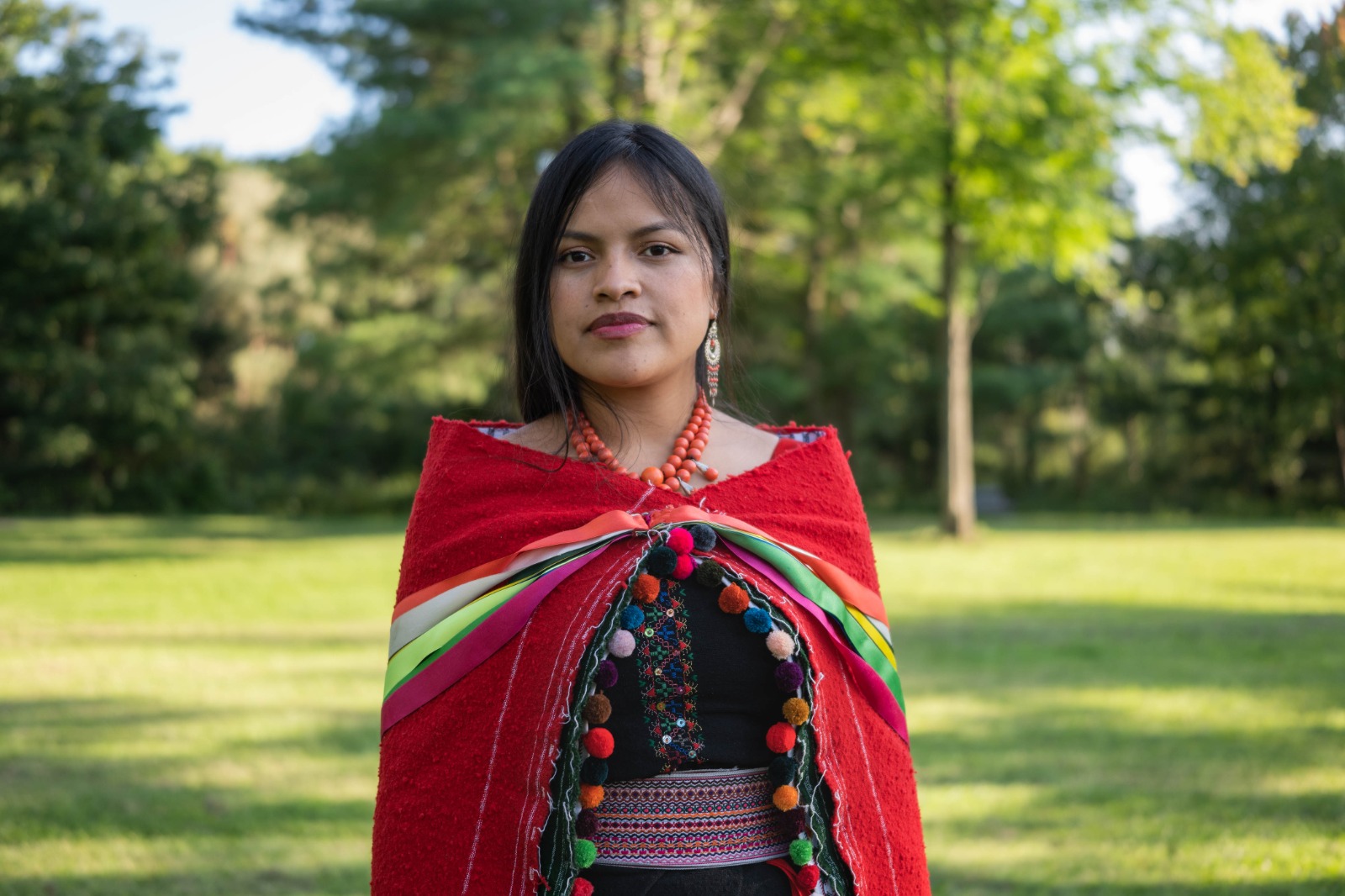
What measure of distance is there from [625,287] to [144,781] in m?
4.49

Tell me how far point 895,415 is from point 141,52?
1904 centimetres

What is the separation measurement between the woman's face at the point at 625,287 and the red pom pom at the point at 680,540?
0.29 metres

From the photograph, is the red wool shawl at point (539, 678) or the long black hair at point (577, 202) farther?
the long black hair at point (577, 202)

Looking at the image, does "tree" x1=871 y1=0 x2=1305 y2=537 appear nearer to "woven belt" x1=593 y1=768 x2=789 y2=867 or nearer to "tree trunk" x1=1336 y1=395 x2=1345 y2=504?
"tree trunk" x1=1336 y1=395 x2=1345 y2=504

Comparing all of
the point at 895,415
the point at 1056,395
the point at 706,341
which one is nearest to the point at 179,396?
the point at 895,415

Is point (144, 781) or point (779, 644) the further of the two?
point (144, 781)

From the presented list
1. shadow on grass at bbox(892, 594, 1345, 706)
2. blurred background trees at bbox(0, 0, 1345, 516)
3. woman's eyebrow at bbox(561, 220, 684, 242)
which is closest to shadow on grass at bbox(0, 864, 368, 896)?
woman's eyebrow at bbox(561, 220, 684, 242)

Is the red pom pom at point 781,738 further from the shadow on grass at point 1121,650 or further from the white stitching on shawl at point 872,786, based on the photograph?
the shadow on grass at point 1121,650

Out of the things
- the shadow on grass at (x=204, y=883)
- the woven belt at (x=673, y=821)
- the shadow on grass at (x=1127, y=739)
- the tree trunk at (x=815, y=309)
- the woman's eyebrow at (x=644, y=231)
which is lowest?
the shadow on grass at (x=1127, y=739)

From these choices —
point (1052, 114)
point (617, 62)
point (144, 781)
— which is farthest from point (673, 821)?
point (617, 62)

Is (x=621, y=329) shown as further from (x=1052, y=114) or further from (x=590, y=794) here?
(x=1052, y=114)

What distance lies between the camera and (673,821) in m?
1.84

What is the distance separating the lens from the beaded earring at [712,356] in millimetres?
2279

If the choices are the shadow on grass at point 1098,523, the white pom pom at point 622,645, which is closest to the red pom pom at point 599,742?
the white pom pom at point 622,645
